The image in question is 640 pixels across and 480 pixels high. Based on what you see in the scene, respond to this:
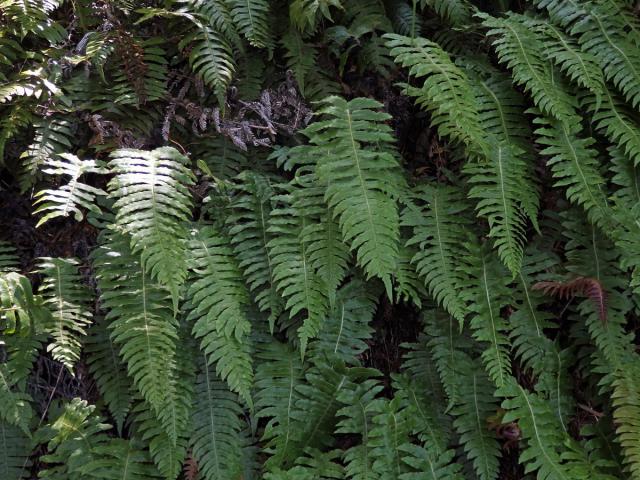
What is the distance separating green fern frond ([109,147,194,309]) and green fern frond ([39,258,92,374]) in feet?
1.12

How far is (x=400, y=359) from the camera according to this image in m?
3.09

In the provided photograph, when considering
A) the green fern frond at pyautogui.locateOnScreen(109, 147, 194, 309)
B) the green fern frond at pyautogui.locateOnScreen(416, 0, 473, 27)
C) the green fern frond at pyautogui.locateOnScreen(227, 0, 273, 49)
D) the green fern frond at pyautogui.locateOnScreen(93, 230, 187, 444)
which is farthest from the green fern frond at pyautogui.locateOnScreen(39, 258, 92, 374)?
the green fern frond at pyautogui.locateOnScreen(416, 0, 473, 27)

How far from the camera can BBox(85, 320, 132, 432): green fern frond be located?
8.89 ft

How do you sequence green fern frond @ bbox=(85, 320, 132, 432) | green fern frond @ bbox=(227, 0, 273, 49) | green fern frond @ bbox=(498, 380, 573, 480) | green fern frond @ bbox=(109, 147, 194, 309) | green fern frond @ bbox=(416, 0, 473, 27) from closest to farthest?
green fern frond @ bbox=(109, 147, 194, 309), green fern frond @ bbox=(498, 380, 573, 480), green fern frond @ bbox=(85, 320, 132, 432), green fern frond @ bbox=(227, 0, 273, 49), green fern frond @ bbox=(416, 0, 473, 27)

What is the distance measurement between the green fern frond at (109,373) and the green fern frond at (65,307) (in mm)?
63

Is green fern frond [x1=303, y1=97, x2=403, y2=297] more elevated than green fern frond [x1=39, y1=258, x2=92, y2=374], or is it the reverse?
green fern frond [x1=303, y1=97, x2=403, y2=297]

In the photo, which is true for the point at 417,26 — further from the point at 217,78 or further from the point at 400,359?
the point at 400,359

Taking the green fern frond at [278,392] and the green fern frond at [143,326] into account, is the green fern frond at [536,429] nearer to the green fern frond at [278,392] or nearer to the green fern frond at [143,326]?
the green fern frond at [278,392]

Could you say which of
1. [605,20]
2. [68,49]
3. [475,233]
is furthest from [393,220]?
[68,49]

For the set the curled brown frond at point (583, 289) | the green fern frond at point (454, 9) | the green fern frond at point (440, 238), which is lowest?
the curled brown frond at point (583, 289)

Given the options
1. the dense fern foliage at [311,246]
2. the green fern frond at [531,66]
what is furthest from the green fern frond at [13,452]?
the green fern frond at [531,66]

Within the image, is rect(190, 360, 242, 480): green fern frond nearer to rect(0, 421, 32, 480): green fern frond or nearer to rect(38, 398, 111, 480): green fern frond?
rect(38, 398, 111, 480): green fern frond

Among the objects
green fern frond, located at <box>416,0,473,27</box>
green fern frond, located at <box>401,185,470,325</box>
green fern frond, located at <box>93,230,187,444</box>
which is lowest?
green fern frond, located at <box>93,230,187,444</box>

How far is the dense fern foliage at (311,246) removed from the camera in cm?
263
